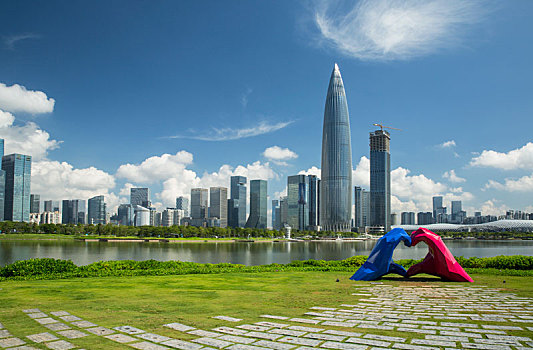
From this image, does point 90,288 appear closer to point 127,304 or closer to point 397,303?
point 127,304

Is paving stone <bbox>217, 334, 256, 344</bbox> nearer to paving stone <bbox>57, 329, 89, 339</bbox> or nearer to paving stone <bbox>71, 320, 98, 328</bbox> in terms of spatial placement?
paving stone <bbox>57, 329, 89, 339</bbox>

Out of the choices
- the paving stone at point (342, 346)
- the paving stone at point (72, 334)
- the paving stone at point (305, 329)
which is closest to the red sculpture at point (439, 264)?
the paving stone at point (305, 329)

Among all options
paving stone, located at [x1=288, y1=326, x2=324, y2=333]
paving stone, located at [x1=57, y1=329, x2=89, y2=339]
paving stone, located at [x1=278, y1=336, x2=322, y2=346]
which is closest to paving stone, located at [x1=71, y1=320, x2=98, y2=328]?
paving stone, located at [x1=57, y1=329, x2=89, y2=339]

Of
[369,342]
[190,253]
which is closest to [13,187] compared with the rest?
[190,253]

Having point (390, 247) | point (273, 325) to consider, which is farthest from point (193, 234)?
point (273, 325)

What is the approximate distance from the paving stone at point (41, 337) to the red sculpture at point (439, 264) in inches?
723

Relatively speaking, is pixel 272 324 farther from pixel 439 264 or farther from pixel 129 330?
pixel 439 264

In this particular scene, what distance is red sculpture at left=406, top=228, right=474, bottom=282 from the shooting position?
20.3m

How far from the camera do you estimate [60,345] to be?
25.0 feet

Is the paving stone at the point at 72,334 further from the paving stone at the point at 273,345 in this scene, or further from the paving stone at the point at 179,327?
the paving stone at the point at 273,345

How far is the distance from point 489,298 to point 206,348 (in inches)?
455

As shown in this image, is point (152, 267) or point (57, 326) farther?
point (152, 267)

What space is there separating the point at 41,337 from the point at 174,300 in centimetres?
573

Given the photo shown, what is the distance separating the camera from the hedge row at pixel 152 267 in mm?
21734
